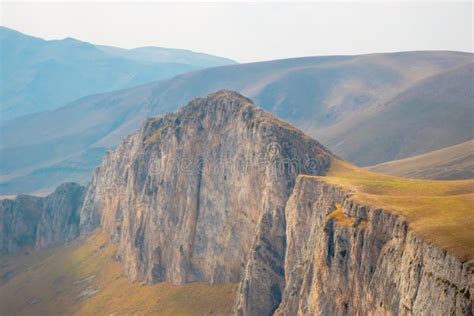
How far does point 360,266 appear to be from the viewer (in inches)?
3258

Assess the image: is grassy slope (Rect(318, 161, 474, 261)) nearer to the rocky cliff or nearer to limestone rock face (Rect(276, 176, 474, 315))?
limestone rock face (Rect(276, 176, 474, 315))

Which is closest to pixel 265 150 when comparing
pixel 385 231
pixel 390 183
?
pixel 390 183

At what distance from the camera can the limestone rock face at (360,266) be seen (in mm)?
63312

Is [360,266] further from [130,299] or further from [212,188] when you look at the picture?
[130,299]

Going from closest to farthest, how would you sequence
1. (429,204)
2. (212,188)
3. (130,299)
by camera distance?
(429,204), (212,188), (130,299)

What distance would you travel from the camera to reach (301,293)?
10031cm

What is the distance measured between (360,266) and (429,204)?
12047 millimetres

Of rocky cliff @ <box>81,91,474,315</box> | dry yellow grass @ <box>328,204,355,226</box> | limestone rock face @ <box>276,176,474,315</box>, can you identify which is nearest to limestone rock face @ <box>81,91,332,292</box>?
rocky cliff @ <box>81,91,474,315</box>

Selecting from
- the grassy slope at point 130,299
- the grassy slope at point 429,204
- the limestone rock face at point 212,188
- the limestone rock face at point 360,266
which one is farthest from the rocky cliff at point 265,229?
the grassy slope at point 130,299

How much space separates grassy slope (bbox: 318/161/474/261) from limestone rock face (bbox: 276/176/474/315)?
144 centimetres

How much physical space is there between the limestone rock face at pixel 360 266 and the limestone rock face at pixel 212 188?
56.8ft

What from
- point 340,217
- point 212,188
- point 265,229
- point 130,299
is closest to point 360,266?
point 340,217

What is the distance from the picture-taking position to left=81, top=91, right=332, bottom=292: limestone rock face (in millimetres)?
135000

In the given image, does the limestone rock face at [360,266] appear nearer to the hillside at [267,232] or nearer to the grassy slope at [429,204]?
the hillside at [267,232]
